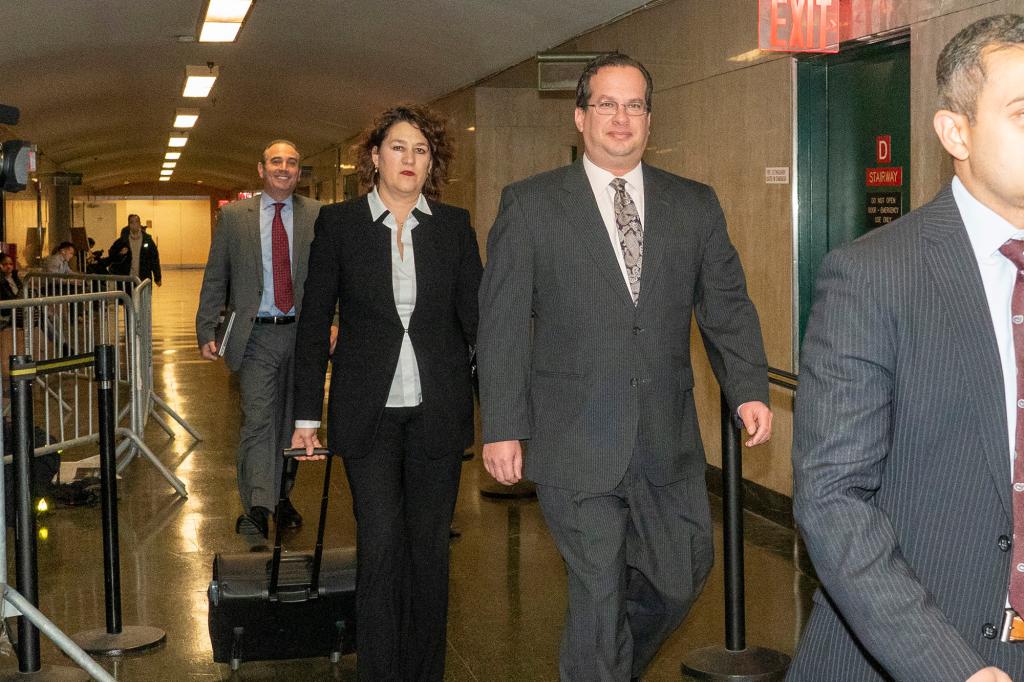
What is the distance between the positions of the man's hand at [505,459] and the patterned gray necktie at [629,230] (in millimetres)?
530

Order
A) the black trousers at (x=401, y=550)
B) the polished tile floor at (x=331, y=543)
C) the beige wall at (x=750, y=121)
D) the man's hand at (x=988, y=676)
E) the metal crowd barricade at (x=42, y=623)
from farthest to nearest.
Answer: the beige wall at (x=750, y=121) → the polished tile floor at (x=331, y=543) → the black trousers at (x=401, y=550) → the metal crowd barricade at (x=42, y=623) → the man's hand at (x=988, y=676)

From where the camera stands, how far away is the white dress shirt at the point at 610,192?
→ 11.9 feet

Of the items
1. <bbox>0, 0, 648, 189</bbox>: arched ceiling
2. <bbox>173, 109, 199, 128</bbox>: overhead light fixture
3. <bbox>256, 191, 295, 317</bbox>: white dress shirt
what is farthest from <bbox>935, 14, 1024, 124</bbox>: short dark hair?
<bbox>173, 109, 199, 128</bbox>: overhead light fixture

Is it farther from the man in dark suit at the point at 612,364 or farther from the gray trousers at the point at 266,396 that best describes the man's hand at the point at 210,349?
the man in dark suit at the point at 612,364

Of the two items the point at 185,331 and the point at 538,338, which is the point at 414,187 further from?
the point at 185,331

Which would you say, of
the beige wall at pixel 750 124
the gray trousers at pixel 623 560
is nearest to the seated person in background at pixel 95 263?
the beige wall at pixel 750 124

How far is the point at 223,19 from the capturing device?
1200cm

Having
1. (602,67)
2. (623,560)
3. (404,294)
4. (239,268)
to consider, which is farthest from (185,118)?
(623,560)

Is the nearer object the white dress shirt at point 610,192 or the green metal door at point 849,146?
the white dress shirt at point 610,192

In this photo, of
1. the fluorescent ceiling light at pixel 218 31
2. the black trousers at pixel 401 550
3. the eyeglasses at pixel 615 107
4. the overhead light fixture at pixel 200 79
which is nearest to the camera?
the eyeglasses at pixel 615 107

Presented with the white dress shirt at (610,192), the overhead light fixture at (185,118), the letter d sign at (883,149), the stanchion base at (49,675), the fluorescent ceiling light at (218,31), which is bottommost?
the stanchion base at (49,675)

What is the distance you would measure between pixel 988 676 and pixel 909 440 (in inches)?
13.9

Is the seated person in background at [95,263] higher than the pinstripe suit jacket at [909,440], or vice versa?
the seated person in background at [95,263]

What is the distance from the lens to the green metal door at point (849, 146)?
253 inches
